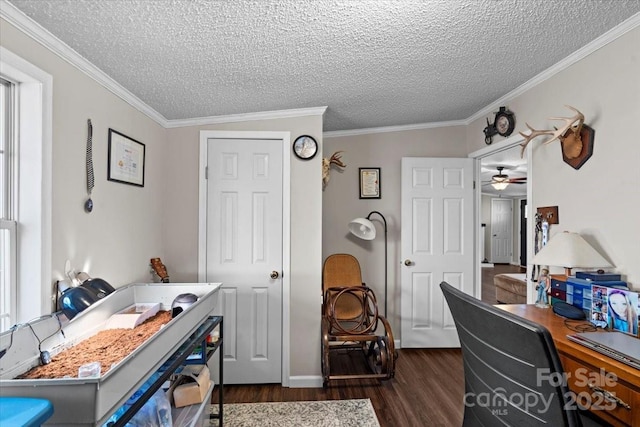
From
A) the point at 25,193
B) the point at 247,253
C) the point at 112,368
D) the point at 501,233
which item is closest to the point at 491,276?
the point at 501,233

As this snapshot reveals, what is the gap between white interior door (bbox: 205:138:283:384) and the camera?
271 cm

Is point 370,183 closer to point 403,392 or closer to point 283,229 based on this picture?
point 283,229

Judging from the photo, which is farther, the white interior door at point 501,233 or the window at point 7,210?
the white interior door at point 501,233

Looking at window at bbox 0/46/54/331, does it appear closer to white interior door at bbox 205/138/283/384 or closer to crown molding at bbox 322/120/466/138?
white interior door at bbox 205/138/283/384

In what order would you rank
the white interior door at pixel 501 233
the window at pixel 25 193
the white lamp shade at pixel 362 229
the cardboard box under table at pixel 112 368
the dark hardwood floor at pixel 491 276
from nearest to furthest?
1. the cardboard box under table at pixel 112 368
2. the window at pixel 25 193
3. the white lamp shade at pixel 362 229
4. the dark hardwood floor at pixel 491 276
5. the white interior door at pixel 501 233

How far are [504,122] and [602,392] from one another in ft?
7.40

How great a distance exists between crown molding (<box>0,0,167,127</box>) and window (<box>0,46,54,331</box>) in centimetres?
14

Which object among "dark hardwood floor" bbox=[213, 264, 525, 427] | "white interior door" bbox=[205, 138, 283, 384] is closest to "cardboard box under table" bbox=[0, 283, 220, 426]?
"white interior door" bbox=[205, 138, 283, 384]

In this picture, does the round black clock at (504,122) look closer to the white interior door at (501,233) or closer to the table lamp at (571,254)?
the table lamp at (571,254)

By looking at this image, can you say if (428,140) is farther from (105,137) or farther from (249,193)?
(105,137)

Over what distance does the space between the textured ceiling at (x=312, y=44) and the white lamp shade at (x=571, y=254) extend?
1.16 metres

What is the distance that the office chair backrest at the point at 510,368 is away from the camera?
31.7 inches

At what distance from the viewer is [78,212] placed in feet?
5.41

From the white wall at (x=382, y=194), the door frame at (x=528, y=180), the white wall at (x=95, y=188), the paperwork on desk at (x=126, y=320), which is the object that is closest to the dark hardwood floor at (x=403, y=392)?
the white wall at (x=382, y=194)
